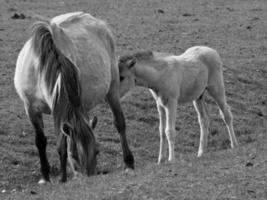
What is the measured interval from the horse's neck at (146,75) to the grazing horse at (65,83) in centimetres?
133

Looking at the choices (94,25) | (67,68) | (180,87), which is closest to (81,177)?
(67,68)

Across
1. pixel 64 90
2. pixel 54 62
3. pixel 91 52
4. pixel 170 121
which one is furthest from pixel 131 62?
pixel 64 90

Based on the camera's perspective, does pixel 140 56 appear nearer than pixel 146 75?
No

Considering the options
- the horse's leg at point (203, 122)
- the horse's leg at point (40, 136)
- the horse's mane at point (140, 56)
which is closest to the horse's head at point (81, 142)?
the horse's leg at point (40, 136)

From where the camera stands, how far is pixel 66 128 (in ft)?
26.5

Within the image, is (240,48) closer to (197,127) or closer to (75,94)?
(197,127)

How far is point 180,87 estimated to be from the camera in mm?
11344

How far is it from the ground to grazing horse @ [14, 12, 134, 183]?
332 millimetres

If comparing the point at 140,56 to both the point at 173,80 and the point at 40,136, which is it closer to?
the point at 173,80

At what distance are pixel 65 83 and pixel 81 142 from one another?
2.33ft

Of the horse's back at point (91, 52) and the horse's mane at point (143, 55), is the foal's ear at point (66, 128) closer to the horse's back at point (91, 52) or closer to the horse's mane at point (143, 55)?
the horse's back at point (91, 52)

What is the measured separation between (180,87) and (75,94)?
11.6 feet

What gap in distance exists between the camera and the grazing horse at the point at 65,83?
8.08 meters

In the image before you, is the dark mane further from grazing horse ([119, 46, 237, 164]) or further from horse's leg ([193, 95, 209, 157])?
horse's leg ([193, 95, 209, 157])
